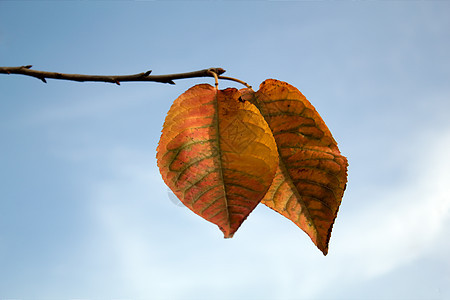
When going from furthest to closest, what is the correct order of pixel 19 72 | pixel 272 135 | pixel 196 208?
pixel 19 72 < pixel 272 135 < pixel 196 208

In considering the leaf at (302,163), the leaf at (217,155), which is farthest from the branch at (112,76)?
the leaf at (302,163)

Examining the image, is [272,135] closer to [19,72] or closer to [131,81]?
[131,81]

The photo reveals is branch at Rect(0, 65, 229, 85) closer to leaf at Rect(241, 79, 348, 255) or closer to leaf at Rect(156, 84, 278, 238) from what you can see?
leaf at Rect(156, 84, 278, 238)

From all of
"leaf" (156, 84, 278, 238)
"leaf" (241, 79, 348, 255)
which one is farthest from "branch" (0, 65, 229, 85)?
"leaf" (241, 79, 348, 255)

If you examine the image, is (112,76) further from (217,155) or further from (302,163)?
(302,163)

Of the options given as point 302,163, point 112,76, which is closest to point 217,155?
point 302,163

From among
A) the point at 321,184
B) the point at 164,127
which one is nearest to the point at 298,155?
the point at 321,184
